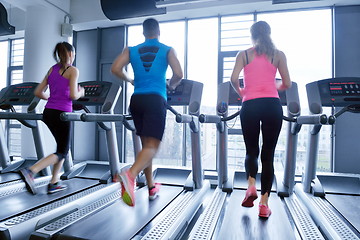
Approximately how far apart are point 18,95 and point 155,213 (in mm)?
2463

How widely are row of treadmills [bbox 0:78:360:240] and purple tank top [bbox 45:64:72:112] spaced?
0.95 feet

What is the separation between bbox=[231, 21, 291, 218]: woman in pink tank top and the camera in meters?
1.88

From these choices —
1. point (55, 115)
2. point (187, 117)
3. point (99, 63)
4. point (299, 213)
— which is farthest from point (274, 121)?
point (99, 63)

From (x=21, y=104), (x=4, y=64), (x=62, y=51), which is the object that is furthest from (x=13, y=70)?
(x=62, y=51)

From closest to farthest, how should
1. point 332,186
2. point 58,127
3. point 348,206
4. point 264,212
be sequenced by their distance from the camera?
point 264,212, point 348,206, point 58,127, point 332,186

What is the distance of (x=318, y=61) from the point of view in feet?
13.9

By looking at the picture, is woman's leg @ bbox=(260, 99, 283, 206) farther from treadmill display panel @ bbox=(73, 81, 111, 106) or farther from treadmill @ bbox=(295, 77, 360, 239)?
treadmill display panel @ bbox=(73, 81, 111, 106)

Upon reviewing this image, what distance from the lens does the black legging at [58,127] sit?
247 cm

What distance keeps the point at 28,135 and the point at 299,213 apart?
4.41m

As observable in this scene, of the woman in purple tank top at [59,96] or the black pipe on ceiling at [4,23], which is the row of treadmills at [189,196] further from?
the black pipe on ceiling at [4,23]

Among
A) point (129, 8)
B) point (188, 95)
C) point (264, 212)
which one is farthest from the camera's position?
point (129, 8)

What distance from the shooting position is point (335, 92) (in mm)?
2453

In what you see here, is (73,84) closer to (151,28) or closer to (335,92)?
(151,28)

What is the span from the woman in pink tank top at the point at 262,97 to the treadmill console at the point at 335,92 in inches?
26.8
